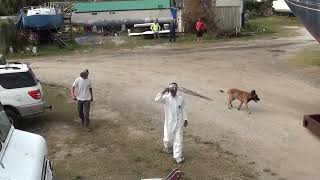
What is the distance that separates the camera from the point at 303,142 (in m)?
12.6

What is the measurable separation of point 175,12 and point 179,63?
13.7 meters

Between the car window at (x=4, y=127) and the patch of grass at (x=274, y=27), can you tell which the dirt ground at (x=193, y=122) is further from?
the patch of grass at (x=274, y=27)

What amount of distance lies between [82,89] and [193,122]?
125 inches

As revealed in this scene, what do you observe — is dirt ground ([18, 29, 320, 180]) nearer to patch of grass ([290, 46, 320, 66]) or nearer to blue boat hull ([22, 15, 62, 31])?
patch of grass ([290, 46, 320, 66])

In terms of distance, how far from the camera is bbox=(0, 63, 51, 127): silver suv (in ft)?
45.8

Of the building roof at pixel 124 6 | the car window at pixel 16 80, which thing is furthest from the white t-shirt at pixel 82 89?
the building roof at pixel 124 6

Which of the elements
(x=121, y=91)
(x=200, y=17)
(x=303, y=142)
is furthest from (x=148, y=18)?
(x=303, y=142)

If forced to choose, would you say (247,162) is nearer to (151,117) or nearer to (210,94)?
(151,117)

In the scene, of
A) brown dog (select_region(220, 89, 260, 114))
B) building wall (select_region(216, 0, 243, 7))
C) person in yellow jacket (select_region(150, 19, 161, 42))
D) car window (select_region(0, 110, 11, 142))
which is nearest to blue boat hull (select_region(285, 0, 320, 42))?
brown dog (select_region(220, 89, 260, 114))

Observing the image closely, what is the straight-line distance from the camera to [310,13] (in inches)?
669

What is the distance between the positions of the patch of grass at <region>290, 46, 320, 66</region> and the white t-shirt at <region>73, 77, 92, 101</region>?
13.9 meters

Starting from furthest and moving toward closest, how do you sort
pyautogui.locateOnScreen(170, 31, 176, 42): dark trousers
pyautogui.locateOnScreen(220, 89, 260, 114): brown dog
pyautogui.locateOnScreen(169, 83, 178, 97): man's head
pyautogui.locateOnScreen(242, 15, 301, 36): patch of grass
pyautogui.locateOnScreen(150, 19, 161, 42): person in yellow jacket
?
pyautogui.locateOnScreen(242, 15, 301, 36): patch of grass
pyautogui.locateOnScreen(150, 19, 161, 42): person in yellow jacket
pyautogui.locateOnScreen(170, 31, 176, 42): dark trousers
pyautogui.locateOnScreen(220, 89, 260, 114): brown dog
pyautogui.locateOnScreen(169, 83, 178, 97): man's head

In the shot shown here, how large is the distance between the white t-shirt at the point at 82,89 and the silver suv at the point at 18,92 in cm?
113

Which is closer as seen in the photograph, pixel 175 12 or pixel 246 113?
pixel 246 113
